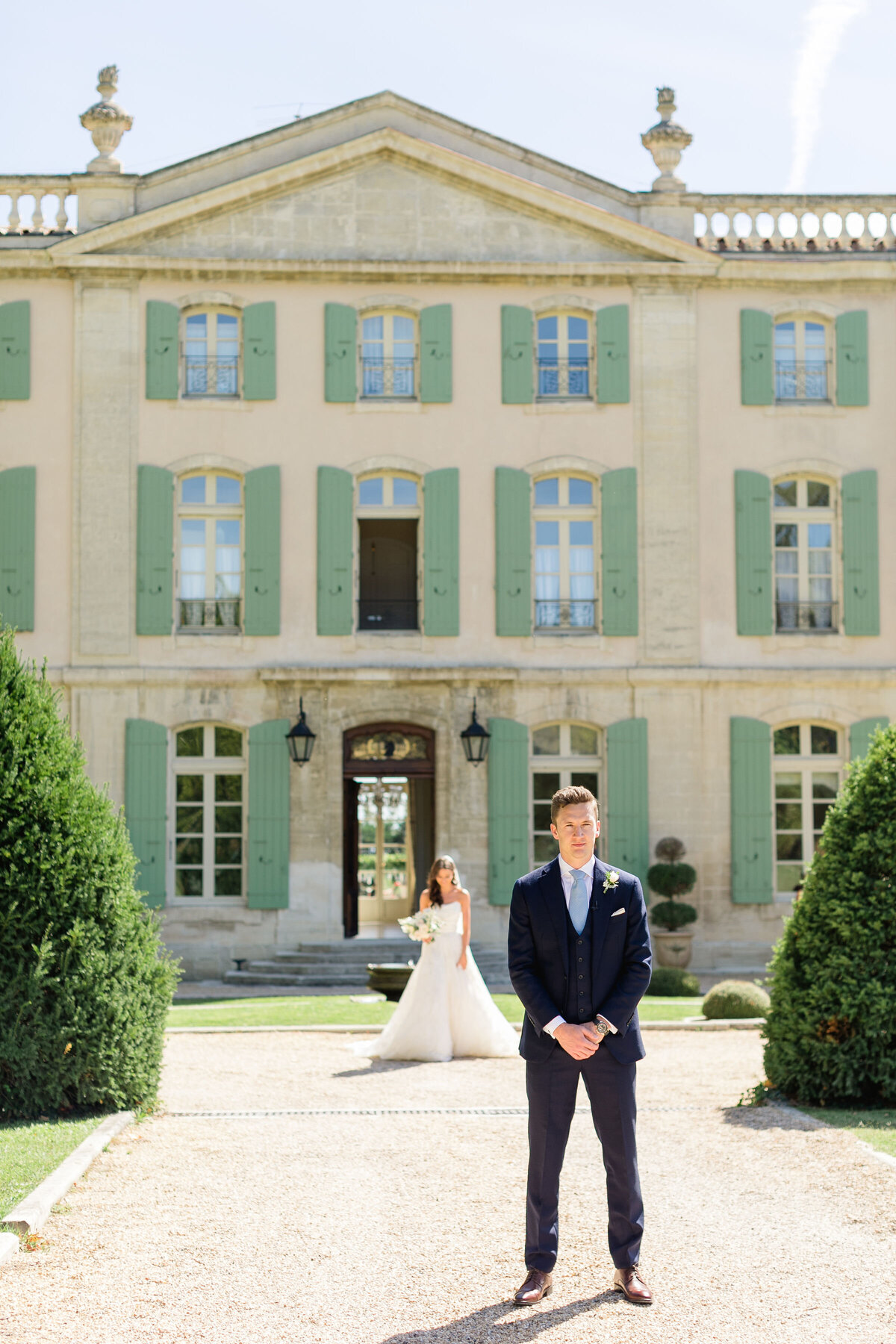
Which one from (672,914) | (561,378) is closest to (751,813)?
(672,914)

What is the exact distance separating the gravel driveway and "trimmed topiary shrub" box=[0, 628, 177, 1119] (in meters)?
0.46

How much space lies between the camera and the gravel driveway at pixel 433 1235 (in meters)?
4.80

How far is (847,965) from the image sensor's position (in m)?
8.23

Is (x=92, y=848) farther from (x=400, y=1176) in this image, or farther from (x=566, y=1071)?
(x=566, y=1071)

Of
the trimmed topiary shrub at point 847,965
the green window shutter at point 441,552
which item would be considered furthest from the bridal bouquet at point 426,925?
the green window shutter at point 441,552

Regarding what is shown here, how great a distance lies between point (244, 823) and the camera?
18.7 metres

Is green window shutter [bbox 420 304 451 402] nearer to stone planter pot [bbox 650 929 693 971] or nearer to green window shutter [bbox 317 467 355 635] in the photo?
green window shutter [bbox 317 467 355 635]

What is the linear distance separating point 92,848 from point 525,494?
11.6m

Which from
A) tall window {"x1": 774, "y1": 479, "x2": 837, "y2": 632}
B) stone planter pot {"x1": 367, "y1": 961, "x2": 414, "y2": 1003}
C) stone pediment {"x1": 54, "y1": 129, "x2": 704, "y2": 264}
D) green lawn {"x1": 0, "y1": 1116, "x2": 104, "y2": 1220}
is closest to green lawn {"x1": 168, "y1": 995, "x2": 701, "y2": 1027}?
stone planter pot {"x1": 367, "y1": 961, "x2": 414, "y2": 1003}

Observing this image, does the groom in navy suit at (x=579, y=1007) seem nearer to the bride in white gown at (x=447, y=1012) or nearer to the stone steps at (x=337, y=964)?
the bride in white gown at (x=447, y=1012)

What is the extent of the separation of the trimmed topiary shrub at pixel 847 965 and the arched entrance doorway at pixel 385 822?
1068 cm

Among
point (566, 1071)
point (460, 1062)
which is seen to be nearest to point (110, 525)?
point (460, 1062)

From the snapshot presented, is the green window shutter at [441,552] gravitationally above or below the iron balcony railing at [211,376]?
below

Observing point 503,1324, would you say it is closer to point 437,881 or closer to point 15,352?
point 437,881
